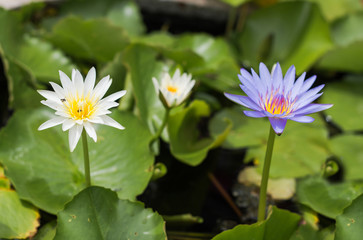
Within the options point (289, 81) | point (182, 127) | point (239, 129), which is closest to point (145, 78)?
point (182, 127)

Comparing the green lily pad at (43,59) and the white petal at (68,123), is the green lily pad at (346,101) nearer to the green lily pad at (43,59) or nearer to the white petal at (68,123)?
the green lily pad at (43,59)

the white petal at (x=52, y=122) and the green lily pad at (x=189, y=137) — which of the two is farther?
the green lily pad at (x=189, y=137)

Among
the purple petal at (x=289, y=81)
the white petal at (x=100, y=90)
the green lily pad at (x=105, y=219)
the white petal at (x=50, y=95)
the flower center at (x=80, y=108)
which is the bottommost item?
the green lily pad at (x=105, y=219)

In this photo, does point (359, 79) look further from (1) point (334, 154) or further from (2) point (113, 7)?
(2) point (113, 7)

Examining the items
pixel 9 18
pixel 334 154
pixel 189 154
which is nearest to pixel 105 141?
pixel 189 154

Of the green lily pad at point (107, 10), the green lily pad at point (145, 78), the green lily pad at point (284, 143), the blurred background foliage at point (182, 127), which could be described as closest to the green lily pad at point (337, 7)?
the blurred background foliage at point (182, 127)

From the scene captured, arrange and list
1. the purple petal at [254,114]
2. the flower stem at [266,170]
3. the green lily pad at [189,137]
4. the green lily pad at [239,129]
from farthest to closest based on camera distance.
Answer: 1. the green lily pad at [239,129]
2. the green lily pad at [189,137]
3. the flower stem at [266,170]
4. the purple petal at [254,114]

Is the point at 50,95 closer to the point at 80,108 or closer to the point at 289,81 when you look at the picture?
the point at 80,108

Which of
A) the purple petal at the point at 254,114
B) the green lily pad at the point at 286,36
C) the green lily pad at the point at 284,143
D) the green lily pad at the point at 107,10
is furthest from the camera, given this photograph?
the green lily pad at the point at 107,10
